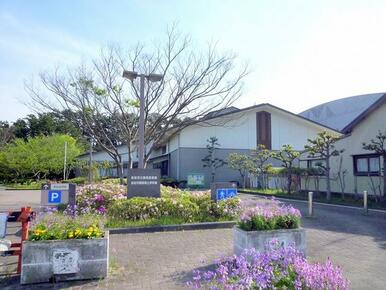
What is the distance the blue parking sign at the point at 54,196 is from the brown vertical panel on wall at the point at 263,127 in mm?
22356

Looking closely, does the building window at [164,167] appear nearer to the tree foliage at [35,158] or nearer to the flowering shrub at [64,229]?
the tree foliage at [35,158]

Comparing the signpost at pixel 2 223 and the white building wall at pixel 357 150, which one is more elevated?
the white building wall at pixel 357 150

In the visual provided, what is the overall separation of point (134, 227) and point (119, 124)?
1038cm

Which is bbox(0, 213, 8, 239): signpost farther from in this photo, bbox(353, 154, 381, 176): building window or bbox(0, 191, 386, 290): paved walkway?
bbox(353, 154, 381, 176): building window

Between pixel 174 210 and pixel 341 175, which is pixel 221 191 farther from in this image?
pixel 341 175

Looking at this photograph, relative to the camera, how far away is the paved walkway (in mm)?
5070

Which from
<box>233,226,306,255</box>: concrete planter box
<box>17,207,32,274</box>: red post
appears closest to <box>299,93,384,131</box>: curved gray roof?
<box>233,226,306,255</box>: concrete planter box

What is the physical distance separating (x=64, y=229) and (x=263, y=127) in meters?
27.6

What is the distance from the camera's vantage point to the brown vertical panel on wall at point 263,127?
103ft

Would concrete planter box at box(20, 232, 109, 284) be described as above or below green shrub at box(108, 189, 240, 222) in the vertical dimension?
below

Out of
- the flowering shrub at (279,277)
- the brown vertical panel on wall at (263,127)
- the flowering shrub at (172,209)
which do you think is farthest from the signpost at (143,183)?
the brown vertical panel on wall at (263,127)

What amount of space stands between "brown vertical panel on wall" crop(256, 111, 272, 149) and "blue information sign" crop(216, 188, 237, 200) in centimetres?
2119

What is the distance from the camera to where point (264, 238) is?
18.8ft

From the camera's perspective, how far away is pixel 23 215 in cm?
575
